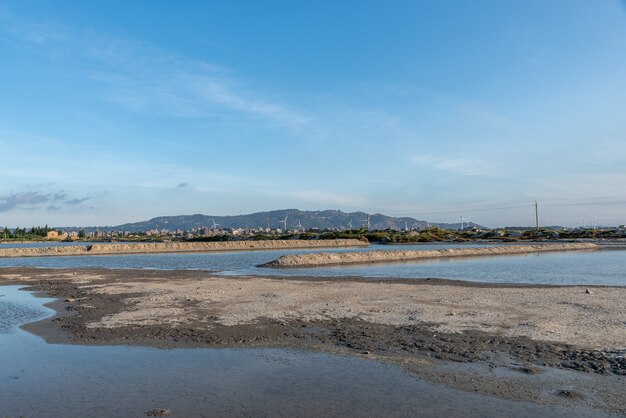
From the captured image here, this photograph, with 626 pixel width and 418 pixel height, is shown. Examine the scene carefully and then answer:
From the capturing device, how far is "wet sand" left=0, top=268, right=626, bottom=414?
9.45 m

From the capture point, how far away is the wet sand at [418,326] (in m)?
9.45

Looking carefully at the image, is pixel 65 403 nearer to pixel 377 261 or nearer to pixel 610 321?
pixel 610 321

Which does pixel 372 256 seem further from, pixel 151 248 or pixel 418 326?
pixel 151 248

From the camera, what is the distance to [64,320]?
53.0 ft

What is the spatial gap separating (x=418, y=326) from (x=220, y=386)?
6.86m

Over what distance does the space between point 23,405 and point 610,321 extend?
14.8 m

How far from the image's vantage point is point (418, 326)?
14078 millimetres

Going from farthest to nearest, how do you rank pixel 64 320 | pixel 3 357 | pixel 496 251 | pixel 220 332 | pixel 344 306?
pixel 496 251
pixel 344 306
pixel 64 320
pixel 220 332
pixel 3 357

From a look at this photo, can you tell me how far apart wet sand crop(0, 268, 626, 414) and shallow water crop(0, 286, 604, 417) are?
0.69 meters

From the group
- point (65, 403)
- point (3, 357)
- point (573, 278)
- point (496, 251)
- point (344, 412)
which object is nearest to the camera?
point (344, 412)

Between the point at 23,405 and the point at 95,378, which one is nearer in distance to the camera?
the point at 23,405

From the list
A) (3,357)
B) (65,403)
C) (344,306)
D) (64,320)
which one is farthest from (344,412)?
(64,320)

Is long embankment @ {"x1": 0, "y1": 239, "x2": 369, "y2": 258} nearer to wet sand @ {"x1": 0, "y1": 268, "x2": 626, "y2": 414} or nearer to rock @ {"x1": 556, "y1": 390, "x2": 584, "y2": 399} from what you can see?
wet sand @ {"x1": 0, "y1": 268, "x2": 626, "y2": 414}

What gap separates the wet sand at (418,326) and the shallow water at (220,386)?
0.69 m
